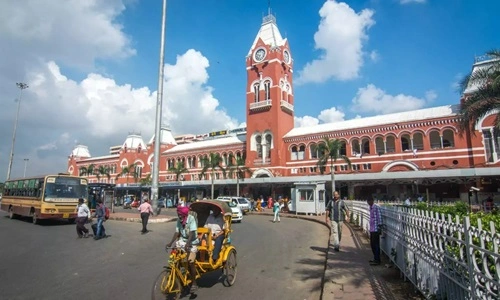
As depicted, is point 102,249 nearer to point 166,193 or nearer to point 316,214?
point 316,214

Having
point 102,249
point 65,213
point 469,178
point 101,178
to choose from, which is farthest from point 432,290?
point 101,178

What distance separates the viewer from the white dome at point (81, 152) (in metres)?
73.2

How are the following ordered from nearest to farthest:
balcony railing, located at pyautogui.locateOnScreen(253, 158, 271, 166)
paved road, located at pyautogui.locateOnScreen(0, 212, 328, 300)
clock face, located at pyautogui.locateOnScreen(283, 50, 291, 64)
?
1. paved road, located at pyautogui.locateOnScreen(0, 212, 328, 300)
2. balcony railing, located at pyautogui.locateOnScreen(253, 158, 271, 166)
3. clock face, located at pyautogui.locateOnScreen(283, 50, 291, 64)

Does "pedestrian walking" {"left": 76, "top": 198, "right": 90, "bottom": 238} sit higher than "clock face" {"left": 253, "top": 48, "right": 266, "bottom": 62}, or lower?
lower

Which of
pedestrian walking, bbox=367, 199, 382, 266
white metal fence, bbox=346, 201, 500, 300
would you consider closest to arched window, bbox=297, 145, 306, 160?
pedestrian walking, bbox=367, 199, 382, 266

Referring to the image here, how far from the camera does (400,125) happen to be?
1264 inches

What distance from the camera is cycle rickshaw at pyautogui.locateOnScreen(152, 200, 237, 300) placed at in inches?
188

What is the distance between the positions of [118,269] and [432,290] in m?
6.05

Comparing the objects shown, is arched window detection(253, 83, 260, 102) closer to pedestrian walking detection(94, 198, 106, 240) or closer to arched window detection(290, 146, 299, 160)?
arched window detection(290, 146, 299, 160)

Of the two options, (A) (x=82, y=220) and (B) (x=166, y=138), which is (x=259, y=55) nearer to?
(B) (x=166, y=138)

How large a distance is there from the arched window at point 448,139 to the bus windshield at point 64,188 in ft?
102

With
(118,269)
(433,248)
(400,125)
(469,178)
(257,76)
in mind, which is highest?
(257,76)

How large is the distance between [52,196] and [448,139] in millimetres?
32859

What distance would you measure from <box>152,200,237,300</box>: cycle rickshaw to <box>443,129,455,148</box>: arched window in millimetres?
31015
